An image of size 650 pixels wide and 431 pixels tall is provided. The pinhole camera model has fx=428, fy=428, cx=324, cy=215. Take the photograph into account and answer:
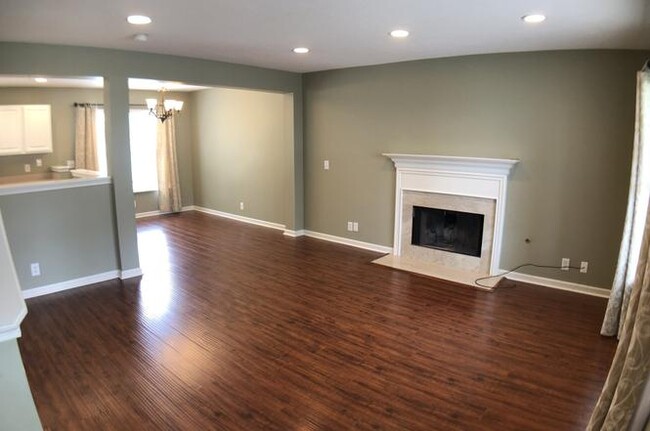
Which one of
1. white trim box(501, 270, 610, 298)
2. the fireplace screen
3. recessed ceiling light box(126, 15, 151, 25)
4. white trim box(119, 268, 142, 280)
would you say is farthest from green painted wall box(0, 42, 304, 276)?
white trim box(501, 270, 610, 298)

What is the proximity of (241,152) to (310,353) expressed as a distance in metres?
5.08

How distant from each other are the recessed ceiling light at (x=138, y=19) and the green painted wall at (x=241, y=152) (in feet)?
11.5

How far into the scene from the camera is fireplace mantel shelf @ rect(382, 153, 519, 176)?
4.63 m

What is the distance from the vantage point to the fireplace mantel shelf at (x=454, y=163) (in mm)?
4629

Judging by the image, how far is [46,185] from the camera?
4277 mm

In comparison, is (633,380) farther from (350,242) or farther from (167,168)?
(167,168)

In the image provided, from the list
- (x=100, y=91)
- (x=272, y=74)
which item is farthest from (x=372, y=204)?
(x=100, y=91)

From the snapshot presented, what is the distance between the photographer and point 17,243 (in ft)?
13.7

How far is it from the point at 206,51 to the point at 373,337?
3.30 meters

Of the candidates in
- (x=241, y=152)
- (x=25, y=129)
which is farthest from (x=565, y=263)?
(x=25, y=129)

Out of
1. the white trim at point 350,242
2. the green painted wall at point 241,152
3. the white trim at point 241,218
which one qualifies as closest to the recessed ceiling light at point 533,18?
the white trim at point 350,242

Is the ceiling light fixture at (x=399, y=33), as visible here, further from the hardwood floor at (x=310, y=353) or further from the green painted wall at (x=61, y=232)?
the green painted wall at (x=61, y=232)

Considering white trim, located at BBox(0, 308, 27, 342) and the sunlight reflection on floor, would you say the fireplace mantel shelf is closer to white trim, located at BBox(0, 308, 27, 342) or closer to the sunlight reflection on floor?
the sunlight reflection on floor

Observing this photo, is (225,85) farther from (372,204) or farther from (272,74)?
(372,204)
